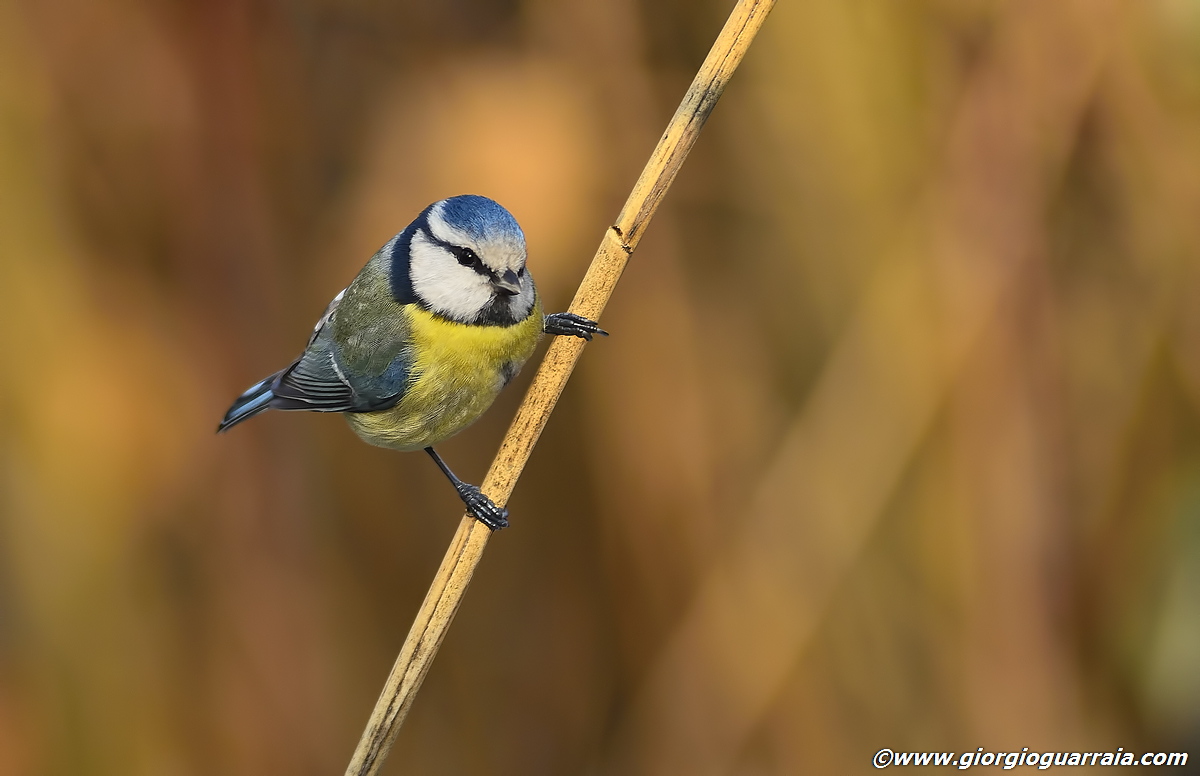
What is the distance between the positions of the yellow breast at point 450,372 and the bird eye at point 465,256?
0.12 m

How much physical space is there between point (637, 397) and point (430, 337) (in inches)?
19.8

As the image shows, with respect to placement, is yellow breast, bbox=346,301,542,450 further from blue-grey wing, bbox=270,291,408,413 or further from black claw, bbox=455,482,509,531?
black claw, bbox=455,482,509,531

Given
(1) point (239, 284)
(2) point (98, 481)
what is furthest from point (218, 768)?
(1) point (239, 284)

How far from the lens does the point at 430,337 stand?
1426 mm

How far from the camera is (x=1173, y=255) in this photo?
1.65 m

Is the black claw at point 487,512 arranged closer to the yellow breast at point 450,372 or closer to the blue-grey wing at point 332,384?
the yellow breast at point 450,372

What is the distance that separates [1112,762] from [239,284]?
1811 mm

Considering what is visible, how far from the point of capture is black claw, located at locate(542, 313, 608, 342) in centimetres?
121

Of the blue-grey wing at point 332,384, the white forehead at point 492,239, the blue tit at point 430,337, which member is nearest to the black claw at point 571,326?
the blue tit at point 430,337

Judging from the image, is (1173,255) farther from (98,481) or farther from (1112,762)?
(98,481)

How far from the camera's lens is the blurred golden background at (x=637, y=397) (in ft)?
5.23

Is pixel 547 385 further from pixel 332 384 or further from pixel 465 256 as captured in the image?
pixel 332 384

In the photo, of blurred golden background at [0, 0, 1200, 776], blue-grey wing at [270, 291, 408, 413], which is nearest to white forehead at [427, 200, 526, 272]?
blue-grey wing at [270, 291, 408, 413]

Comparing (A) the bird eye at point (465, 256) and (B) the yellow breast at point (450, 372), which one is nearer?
(A) the bird eye at point (465, 256)
